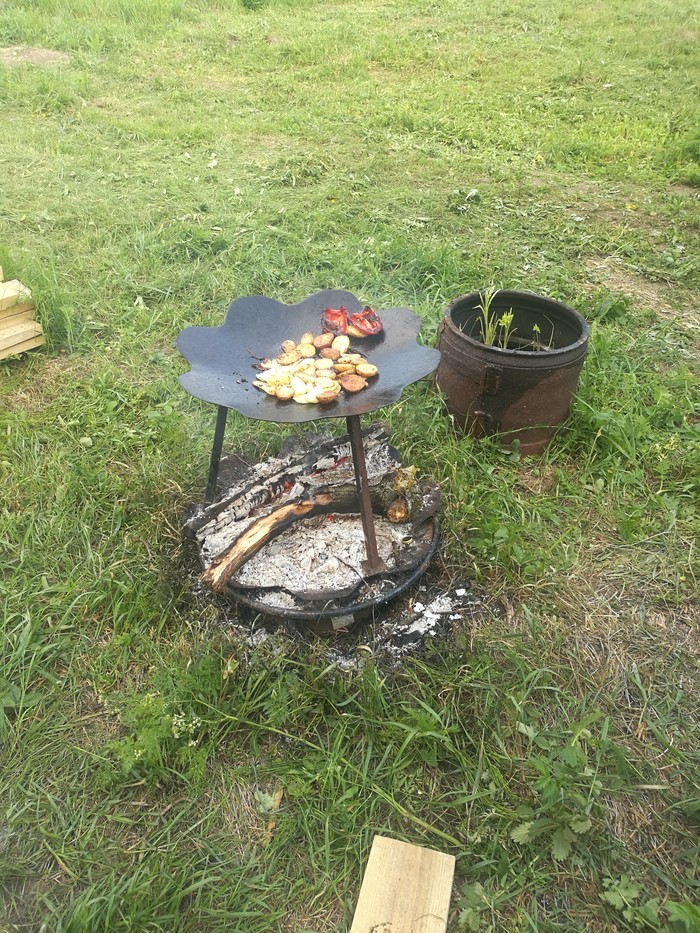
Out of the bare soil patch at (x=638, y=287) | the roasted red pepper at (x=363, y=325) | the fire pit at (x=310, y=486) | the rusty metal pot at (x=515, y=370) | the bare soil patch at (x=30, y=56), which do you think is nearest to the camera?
the fire pit at (x=310, y=486)

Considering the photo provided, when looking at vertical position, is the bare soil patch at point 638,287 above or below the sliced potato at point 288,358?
below

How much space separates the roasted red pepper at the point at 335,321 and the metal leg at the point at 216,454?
1.86ft

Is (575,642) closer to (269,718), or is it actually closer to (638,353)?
(269,718)

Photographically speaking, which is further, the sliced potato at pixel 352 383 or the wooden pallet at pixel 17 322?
the wooden pallet at pixel 17 322

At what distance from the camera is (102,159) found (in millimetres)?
6320

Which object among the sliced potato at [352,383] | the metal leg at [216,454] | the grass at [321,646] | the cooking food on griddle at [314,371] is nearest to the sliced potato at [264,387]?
the cooking food on griddle at [314,371]

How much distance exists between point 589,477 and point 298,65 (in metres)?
7.68

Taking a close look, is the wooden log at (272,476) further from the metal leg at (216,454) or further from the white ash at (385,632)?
the white ash at (385,632)

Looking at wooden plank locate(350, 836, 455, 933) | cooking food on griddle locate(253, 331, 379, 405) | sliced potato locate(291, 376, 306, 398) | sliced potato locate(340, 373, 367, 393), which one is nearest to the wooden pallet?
cooking food on griddle locate(253, 331, 379, 405)

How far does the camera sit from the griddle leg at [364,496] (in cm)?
238

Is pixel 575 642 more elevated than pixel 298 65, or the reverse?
pixel 298 65

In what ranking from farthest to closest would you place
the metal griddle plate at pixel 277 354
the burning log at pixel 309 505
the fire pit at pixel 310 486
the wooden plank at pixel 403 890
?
1. the burning log at pixel 309 505
2. the fire pit at pixel 310 486
3. the metal griddle plate at pixel 277 354
4. the wooden plank at pixel 403 890

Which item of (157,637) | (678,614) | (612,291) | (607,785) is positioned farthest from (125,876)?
(612,291)

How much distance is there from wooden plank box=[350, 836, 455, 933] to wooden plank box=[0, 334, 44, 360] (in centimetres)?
333
